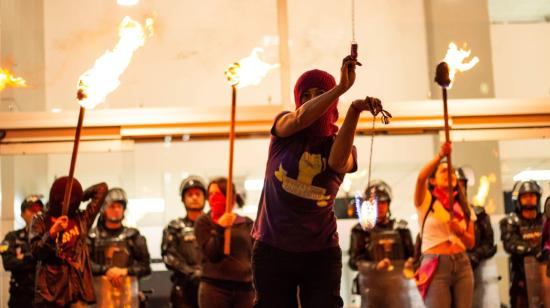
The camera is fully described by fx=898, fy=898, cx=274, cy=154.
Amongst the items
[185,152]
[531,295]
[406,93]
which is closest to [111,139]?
[185,152]

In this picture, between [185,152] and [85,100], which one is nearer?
[85,100]

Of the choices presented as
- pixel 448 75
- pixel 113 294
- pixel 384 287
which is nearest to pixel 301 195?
pixel 448 75

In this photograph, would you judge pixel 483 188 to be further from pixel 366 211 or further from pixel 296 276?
pixel 296 276

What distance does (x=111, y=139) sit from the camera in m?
9.17

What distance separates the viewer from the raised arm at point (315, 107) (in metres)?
3.23

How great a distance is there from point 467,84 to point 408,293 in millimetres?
2388

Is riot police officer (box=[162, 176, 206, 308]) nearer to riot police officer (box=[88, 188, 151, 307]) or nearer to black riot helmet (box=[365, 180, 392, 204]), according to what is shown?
riot police officer (box=[88, 188, 151, 307])

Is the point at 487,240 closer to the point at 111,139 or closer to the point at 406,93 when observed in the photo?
the point at 406,93

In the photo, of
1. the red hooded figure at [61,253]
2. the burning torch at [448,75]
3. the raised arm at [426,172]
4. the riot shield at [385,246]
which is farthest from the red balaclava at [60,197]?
the riot shield at [385,246]

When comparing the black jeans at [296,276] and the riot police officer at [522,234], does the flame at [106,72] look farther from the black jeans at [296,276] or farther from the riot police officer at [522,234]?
the riot police officer at [522,234]

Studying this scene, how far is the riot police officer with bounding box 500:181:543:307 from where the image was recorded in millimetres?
8828

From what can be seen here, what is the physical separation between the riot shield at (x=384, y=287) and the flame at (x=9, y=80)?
154 inches

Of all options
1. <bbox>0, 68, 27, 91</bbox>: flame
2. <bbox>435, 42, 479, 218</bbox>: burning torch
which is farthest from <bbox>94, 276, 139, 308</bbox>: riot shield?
<bbox>435, 42, 479, 218</bbox>: burning torch

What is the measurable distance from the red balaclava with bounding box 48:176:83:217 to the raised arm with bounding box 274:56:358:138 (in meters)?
2.74
